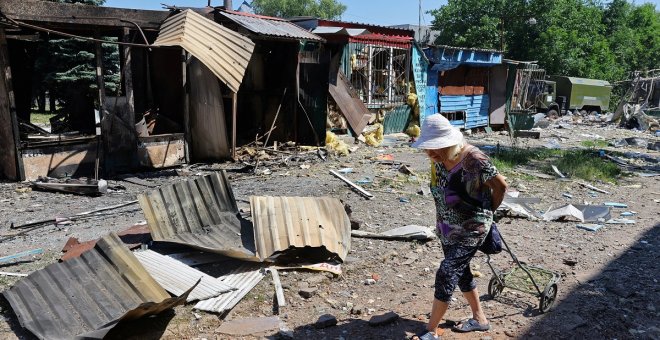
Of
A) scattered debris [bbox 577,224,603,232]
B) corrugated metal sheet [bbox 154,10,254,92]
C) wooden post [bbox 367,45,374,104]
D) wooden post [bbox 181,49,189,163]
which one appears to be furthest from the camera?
wooden post [bbox 367,45,374,104]

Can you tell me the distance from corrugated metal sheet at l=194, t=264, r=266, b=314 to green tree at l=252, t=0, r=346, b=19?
2097 inches

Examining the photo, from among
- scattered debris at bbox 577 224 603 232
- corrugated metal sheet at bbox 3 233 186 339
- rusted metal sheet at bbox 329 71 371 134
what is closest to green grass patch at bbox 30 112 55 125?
rusted metal sheet at bbox 329 71 371 134

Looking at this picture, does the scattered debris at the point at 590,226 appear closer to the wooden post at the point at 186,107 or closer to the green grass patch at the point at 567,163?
the green grass patch at the point at 567,163

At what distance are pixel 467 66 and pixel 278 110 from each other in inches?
355

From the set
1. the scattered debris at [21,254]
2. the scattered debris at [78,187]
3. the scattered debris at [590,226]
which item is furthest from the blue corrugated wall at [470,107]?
the scattered debris at [21,254]

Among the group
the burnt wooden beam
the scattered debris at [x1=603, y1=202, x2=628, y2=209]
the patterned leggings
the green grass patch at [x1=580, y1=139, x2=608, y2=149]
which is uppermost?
the burnt wooden beam

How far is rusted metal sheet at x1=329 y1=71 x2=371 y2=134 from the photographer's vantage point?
39.4 ft

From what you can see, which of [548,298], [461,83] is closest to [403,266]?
[548,298]

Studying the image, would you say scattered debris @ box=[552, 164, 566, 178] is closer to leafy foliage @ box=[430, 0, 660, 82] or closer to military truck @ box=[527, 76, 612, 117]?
military truck @ box=[527, 76, 612, 117]

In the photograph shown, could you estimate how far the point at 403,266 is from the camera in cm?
487

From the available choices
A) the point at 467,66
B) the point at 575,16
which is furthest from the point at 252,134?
the point at 575,16

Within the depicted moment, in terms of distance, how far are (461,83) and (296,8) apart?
42.3m

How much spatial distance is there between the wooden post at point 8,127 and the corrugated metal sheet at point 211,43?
221cm

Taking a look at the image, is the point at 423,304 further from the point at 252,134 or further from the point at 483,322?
the point at 252,134
